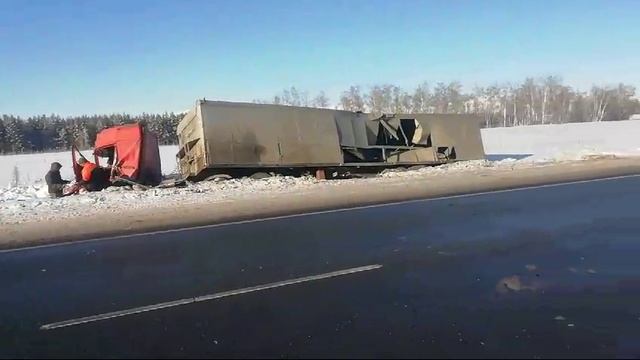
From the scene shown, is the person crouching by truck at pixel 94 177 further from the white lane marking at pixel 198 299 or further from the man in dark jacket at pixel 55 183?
the white lane marking at pixel 198 299

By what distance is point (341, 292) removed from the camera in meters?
6.15

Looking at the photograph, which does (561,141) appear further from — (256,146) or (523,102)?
(523,102)

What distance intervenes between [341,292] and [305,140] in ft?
48.8

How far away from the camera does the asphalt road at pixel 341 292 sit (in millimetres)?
4738

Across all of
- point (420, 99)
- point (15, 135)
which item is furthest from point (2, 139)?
point (420, 99)

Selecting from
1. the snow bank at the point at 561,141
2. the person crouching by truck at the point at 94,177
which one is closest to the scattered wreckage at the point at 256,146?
the person crouching by truck at the point at 94,177

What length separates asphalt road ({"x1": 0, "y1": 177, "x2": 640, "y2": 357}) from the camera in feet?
15.5

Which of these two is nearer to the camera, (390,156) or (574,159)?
(390,156)

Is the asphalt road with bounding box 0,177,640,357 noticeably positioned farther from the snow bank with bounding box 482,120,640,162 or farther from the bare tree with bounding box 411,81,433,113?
the bare tree with bounding box 411,81,433,113

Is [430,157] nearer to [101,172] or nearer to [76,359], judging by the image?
[101,172]

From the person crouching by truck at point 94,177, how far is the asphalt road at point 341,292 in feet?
34.1

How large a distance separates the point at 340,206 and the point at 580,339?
9.50m

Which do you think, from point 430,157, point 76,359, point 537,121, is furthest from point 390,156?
point 537,121

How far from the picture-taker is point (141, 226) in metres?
12.0
